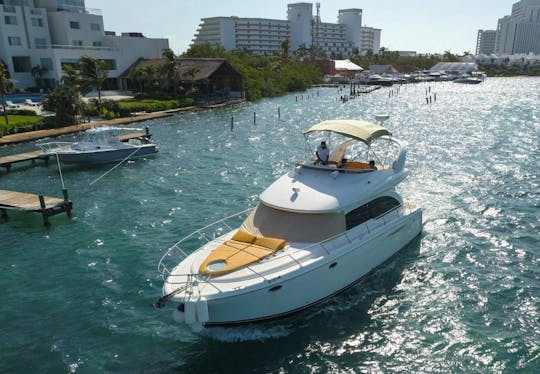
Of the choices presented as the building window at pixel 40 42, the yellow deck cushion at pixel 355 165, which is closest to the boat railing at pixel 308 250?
the yellow deck cushion at pixel 355 165

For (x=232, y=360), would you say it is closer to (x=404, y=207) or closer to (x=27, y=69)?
(x=404, y=207)

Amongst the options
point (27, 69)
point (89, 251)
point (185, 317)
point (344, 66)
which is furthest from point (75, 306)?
point (344, 66)

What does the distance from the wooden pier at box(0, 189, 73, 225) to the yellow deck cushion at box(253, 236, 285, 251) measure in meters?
15.0

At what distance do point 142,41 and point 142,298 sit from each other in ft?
276

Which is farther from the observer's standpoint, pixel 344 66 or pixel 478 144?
pixel 344 66

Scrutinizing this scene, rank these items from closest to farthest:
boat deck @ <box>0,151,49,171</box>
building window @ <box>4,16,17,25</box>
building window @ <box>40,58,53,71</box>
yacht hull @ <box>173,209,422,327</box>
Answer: yacht hull @ <box>173,209,422,327</box> → boat deck @ <box>0,151,49,171</box> → building window @ <box>4,16,17,25</box> → building window @ <box>40,58,53,71</box>

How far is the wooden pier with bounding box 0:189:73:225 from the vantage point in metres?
24.1

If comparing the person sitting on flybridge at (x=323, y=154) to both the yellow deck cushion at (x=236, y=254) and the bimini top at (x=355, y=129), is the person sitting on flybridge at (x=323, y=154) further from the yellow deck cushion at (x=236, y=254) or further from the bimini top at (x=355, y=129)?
the yellow deck cushion at (x=236, y=254)

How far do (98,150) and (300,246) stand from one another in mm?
28621

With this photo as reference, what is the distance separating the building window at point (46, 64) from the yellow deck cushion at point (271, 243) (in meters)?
71.9

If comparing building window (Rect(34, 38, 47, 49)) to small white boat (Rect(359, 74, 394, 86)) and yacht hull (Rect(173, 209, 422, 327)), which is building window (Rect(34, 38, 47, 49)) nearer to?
yacht hull (Rect(173, 209, 422, 327))

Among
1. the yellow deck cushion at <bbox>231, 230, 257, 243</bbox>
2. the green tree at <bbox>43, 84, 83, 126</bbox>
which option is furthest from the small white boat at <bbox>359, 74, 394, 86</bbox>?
the yellow deck cushion at <bbox>231, 230, 257, 243</bbox>

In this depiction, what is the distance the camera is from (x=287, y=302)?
1367 cm

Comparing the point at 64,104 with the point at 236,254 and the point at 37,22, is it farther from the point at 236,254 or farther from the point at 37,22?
the point at 236,254
